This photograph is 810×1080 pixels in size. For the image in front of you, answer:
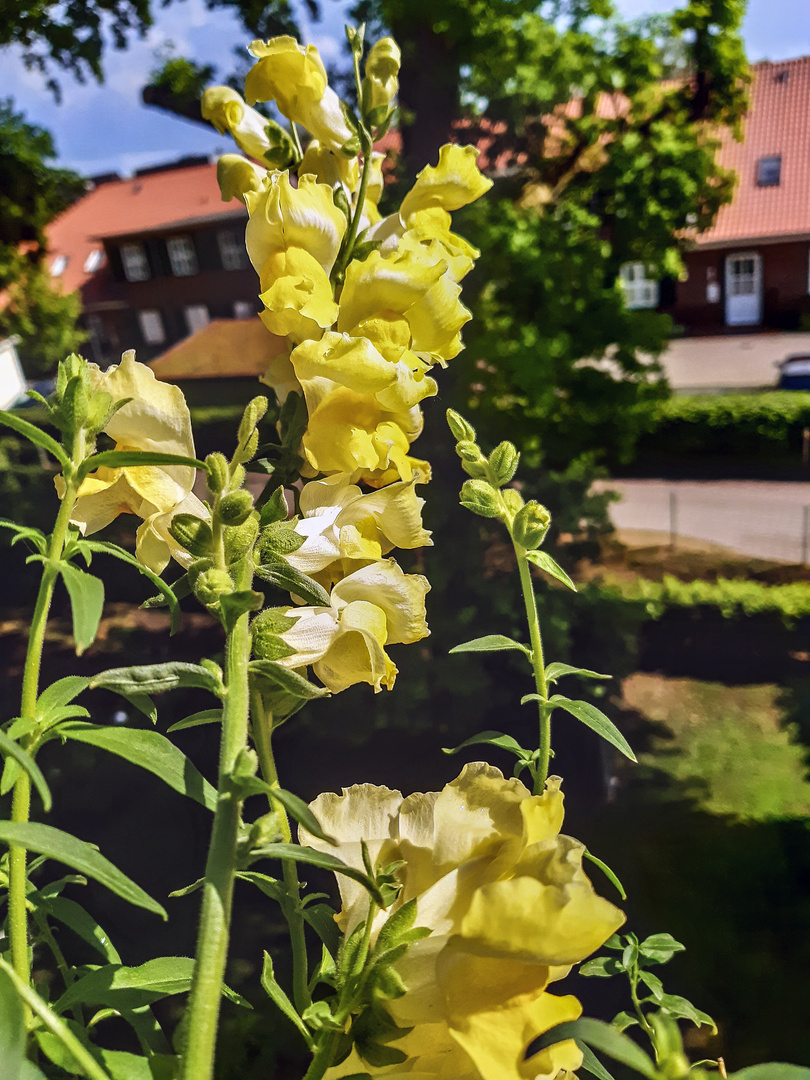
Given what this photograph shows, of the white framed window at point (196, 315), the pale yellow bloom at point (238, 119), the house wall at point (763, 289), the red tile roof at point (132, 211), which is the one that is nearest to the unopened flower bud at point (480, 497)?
the pale yellow bloom at point (238, 119)

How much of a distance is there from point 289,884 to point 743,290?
470 inches

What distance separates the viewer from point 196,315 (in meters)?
8.66

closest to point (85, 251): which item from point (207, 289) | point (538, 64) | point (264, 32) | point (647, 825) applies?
point (207, 289)

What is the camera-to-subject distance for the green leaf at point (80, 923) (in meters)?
0.45

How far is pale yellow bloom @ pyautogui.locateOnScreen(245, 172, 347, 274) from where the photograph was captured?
0.41m

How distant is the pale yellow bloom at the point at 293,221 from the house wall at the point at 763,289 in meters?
10.7

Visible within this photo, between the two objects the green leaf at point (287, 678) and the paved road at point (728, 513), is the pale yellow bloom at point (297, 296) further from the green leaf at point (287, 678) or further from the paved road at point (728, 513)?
the paved road at point (728, 513)

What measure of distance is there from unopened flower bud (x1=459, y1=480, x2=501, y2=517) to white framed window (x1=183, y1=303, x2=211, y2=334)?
8232 mm

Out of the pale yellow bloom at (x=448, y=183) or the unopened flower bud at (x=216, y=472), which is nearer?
the unopened flower bud at (x=216, y=472)

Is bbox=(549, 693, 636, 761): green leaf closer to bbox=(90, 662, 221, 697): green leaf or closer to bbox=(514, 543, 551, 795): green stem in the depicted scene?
bbox=(514, 543, 551, 795): green stem

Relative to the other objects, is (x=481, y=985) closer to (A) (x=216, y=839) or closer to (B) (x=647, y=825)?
(A) (x=216, y=839)

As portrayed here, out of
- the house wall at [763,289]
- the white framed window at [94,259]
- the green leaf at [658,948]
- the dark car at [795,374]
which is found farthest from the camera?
the house wall at [763,289]

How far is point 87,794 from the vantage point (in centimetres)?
329

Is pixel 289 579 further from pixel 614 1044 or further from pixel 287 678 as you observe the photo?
pixel 614 1044
